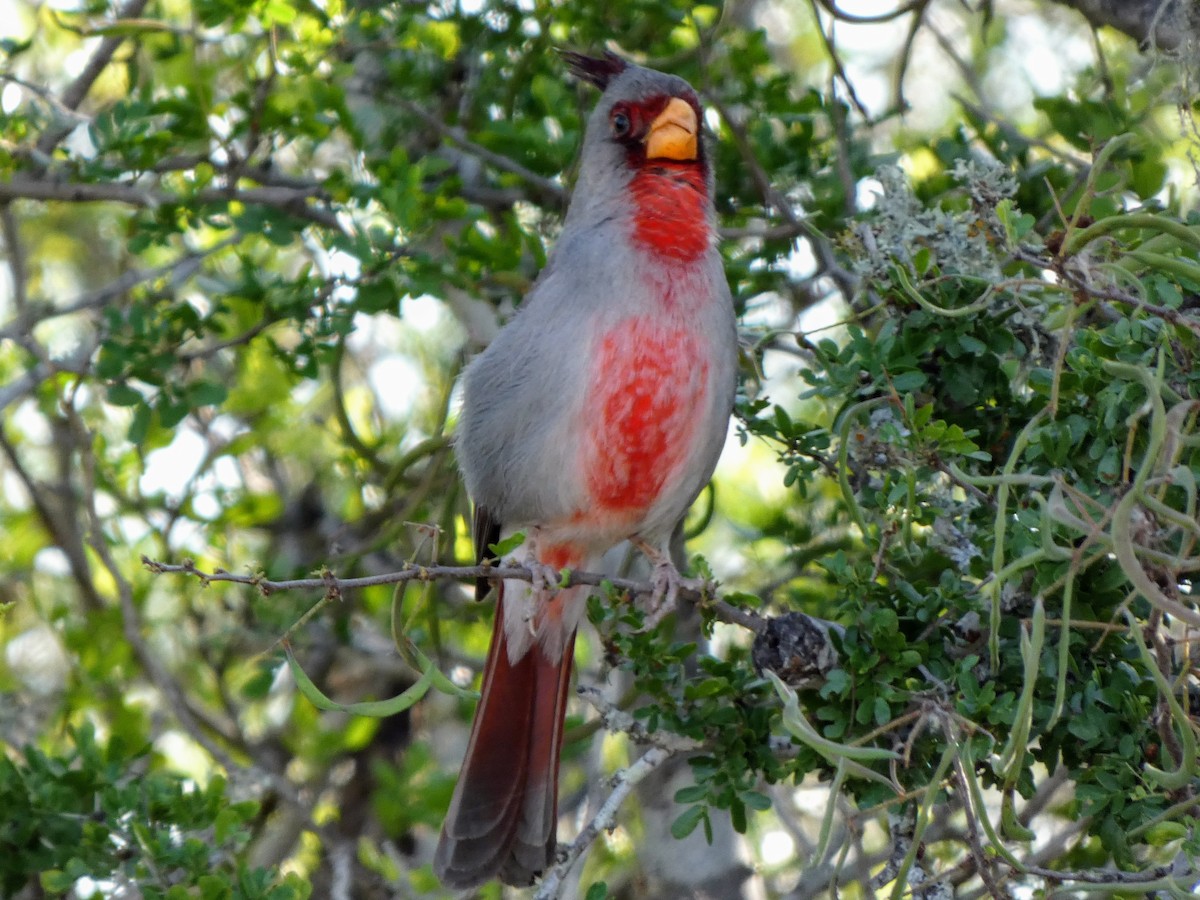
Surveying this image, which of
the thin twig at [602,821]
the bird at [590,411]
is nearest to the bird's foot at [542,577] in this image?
the bird at [590,411]

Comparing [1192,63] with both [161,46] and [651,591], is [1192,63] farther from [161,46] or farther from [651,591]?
[161,46]

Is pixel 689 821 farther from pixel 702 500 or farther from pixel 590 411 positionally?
pixel 702 500

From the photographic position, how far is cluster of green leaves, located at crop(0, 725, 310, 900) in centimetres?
284

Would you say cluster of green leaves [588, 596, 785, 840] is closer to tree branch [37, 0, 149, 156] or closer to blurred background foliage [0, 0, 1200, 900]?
blurred background foliage [0, 0, 1200, 900]

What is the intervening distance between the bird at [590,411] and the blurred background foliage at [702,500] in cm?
16

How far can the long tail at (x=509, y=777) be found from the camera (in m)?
3.29

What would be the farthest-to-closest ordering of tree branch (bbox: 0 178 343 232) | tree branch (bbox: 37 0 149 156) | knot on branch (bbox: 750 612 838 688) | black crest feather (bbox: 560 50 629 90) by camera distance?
tree branch (bbox: 37 0 149 156), black crest feather (bbox: 560 50 629 90), tree branch (bbox: 0 178 343 232), knot on branch (bbox: 750 612 838 688)

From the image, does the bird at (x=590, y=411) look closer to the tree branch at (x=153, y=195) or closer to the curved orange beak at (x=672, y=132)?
the curved orange beak at (x=672, y=132)

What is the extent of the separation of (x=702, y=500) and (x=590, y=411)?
1.90m

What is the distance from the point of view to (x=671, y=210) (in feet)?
11.3

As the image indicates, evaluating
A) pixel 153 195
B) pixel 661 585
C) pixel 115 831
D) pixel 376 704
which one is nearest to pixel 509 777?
pixel 661 585

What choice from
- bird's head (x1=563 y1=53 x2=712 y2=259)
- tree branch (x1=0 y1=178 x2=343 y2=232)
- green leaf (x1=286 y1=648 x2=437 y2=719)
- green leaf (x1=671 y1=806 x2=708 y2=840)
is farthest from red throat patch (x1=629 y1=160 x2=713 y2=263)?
green leaf (x1=286 y1=648 x2=437 y2=719)

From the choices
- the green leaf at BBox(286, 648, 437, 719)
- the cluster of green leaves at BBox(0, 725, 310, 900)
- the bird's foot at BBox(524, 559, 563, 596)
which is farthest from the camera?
the bird's foot at BBox(524, 559, 563, 596)

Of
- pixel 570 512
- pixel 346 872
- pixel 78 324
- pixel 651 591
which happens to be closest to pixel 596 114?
pixel 570 512
